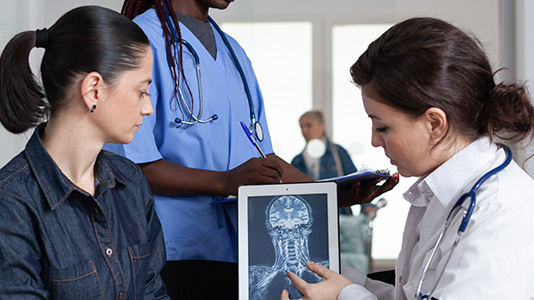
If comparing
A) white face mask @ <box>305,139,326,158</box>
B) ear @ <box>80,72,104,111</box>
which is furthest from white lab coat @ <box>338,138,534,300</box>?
white face mask @ <box>305,139,326,158</box>

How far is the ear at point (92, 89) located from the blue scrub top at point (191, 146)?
183 mm

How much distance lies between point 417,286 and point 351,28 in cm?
295

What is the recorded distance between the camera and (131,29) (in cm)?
108

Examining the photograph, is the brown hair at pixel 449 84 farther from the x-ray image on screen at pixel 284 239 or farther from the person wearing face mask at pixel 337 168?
the person wearing face mask at pixel 337 168

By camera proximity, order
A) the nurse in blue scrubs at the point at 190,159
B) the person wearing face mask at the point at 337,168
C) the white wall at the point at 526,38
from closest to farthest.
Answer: the nurse in blue scrubs at the point at 190,159 < the white wall at the point at 526,38 < the person wearing face mask at the point at 337,168

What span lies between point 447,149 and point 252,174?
372 millimetres

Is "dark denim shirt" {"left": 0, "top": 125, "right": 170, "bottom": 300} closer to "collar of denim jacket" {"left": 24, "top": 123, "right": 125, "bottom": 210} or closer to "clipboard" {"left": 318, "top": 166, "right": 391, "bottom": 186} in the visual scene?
"collar of denim jacket" {"left": 24, "top": 123, "right": 125, "bottom": 210}

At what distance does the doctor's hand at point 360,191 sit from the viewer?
130 centimetres

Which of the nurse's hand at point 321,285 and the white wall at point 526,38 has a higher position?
the white wall at point 526,38

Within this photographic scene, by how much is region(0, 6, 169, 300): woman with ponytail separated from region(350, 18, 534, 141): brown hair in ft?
1.51

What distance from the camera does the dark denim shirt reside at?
3.05 ft

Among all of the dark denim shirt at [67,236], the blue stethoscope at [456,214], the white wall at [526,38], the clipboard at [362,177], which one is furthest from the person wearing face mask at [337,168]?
the blue stethoscope at [456,214]

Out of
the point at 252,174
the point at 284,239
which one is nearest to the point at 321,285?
the point at 284,239

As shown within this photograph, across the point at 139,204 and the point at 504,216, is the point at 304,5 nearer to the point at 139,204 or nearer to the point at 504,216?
the point at 139,204
